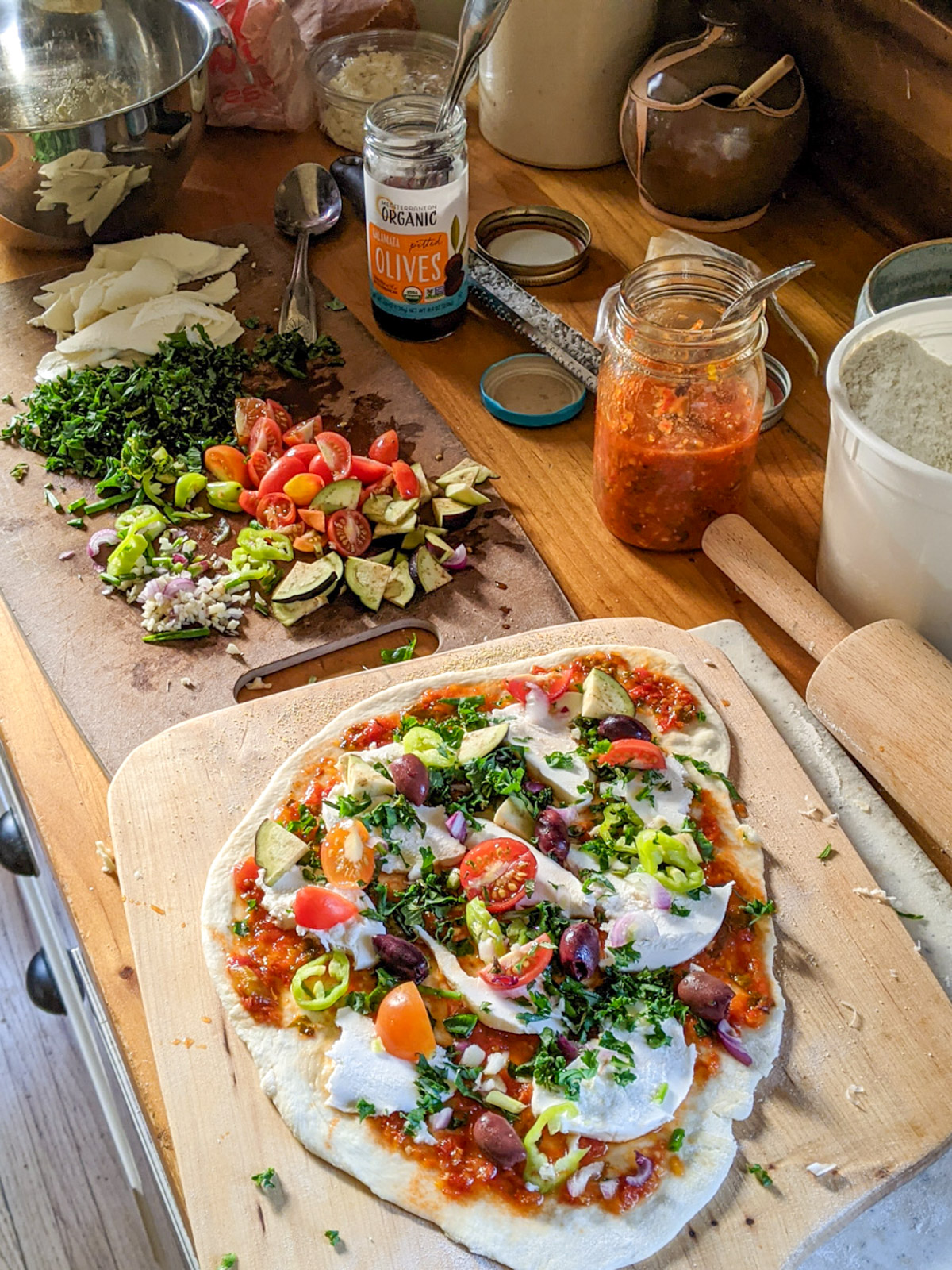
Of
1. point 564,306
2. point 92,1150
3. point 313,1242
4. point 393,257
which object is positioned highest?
point 393,257

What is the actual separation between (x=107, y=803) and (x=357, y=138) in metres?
2.04

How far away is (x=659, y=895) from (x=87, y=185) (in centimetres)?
196

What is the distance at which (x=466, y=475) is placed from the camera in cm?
218

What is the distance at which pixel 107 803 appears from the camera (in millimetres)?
1654

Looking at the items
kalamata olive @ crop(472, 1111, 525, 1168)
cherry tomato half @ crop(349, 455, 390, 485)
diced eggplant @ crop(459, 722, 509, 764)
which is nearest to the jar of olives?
cherry tomato half @ crop(349, 455, 390, 485)

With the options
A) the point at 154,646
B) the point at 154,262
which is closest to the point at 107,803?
the point at 154,646

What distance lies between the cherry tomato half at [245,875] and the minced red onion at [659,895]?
52 centimetres

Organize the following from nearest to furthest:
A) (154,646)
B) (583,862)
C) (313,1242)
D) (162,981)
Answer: (313,1242) → (162,981) → (583,862) → (154,646)

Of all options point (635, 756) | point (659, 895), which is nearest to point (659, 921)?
point (659, 895)

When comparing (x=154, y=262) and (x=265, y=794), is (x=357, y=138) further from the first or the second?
(x=265, y=794)

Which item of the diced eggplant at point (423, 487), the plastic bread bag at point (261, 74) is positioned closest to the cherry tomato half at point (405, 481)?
the diced eggplant at point (423, 487)

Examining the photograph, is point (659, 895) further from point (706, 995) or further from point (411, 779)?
point (411, 779)

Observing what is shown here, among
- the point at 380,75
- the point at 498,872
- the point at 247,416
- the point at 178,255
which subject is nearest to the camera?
the point at 498,872

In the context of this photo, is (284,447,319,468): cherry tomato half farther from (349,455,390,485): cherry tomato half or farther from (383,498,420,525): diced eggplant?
(383,498,420,525): diced eggplant
